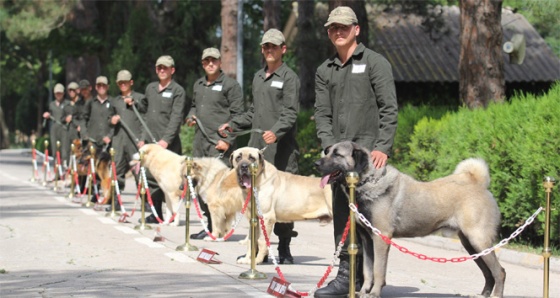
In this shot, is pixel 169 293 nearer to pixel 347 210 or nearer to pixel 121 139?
pixel 347 210

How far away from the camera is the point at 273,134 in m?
11.5

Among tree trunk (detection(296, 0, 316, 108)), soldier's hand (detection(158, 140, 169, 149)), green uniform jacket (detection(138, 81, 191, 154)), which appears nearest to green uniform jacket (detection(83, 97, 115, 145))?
green uniform jacket (detection(138, 81, 191, 154))

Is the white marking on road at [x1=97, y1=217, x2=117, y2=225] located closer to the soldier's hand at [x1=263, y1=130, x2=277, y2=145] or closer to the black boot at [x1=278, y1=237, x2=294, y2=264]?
the black boot at [x1=278, y1=237, x2=294, y2=264]

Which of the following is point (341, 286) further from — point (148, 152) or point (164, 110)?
point (164, 110)

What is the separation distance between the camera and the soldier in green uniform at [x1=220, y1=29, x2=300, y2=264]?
1182cm

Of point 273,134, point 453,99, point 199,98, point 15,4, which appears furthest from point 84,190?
A: point 15,4

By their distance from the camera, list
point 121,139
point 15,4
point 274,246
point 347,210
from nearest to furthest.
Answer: point 347,210 < point 274,246 < point 121,139 < point 15,4

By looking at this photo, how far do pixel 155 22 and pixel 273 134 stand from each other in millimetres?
27784

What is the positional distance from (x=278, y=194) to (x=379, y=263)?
2.93 m

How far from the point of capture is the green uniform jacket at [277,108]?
11914 millimetres

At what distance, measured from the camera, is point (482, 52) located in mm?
18344

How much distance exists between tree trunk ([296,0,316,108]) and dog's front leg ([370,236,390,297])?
23.1 meters

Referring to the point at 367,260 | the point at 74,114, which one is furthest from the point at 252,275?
the point at 74,114

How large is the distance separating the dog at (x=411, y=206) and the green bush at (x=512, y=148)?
372 centimetres
